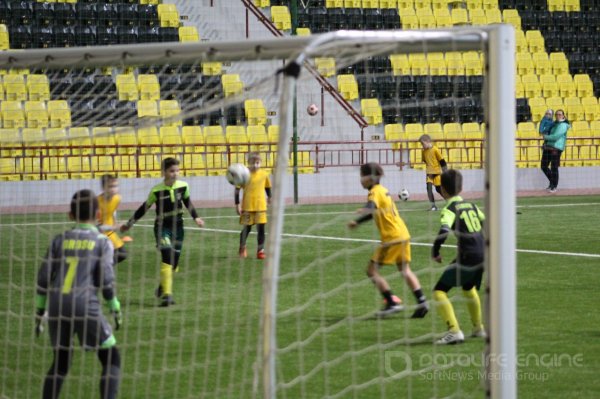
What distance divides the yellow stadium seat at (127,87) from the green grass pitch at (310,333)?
947cm

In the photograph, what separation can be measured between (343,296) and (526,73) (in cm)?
2250

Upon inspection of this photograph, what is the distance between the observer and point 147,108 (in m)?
25.1

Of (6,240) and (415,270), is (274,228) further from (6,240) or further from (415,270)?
(6,240)

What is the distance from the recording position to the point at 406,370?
8.67 metres

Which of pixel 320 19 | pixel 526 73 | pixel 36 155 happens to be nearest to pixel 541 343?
pixel 36 155

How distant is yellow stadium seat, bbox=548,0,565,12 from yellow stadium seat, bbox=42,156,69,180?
18.2 meters

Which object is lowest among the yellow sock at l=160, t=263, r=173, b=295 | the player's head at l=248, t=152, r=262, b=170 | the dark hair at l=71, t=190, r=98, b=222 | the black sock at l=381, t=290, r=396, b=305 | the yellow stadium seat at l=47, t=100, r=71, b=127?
the black sock at l=381, t=290, r=396, b=305

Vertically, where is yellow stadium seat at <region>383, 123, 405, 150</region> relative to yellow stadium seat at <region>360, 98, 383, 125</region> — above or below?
below

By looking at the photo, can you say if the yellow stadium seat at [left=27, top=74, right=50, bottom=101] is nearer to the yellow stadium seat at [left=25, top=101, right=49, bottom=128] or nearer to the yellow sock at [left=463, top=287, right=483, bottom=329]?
the yellow stadium seat at [left=25, top=101, right=49, bottom=128]

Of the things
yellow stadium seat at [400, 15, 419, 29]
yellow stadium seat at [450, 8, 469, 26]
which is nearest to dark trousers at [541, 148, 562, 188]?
yellow stadium seat at [400, 15, 419, 29]

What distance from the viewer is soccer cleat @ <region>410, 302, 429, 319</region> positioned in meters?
10.7

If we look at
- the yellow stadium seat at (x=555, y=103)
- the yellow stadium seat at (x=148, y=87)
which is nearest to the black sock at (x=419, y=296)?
the yellow stadium seat at (x=148, y=87)

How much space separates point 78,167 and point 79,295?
1727cm

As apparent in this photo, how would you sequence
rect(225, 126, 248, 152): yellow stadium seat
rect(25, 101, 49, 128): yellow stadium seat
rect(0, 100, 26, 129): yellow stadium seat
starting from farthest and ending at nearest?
rect(225, 126, 248, 152): yellow stadium seat, rect(25, 101, 49, 128): yellow stadium seat, rect(0, 100, 26, 129): yellow stadium seat
